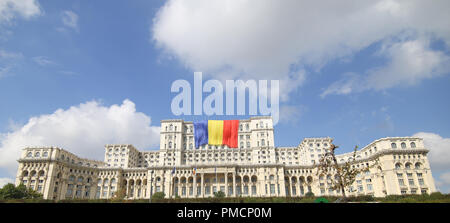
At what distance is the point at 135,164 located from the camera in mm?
134000

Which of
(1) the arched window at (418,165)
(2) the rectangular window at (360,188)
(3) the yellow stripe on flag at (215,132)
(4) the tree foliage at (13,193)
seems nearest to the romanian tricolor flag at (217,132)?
(3) the yellow stripe on flag at (215,132)

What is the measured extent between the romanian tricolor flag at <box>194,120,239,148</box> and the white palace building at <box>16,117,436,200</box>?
352 centimetres

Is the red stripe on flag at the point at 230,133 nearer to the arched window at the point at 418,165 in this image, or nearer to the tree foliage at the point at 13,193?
the arched window at the point at 418,165

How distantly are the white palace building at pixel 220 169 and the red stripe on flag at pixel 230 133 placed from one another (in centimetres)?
303

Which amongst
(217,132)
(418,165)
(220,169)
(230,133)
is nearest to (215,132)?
(217,132)

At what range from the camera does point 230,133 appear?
124m

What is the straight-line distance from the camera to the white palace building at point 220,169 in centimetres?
9262

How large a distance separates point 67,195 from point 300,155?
4196 inches

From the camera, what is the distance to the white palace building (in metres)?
92.6

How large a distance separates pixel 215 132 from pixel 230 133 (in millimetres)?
7456

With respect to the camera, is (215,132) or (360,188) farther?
(215,132)

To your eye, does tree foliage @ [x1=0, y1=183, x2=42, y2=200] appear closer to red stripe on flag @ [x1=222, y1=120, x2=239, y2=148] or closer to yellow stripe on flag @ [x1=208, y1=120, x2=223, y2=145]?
yellow stripe on flag @ [x1=208, y1=120, x2=223, y2=145]

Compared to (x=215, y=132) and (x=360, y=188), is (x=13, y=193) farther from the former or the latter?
(x=360, y=188)
